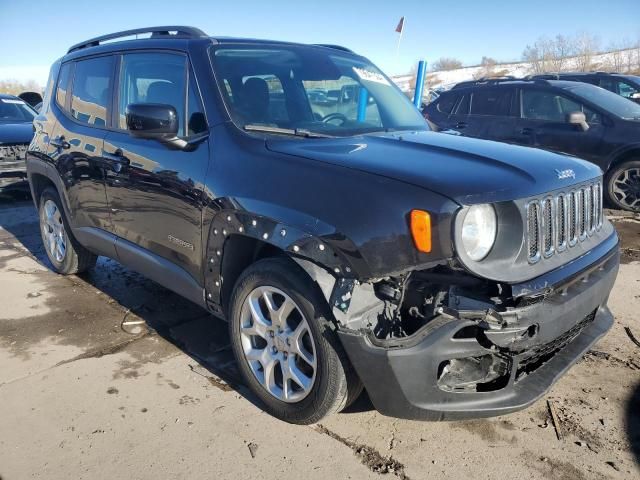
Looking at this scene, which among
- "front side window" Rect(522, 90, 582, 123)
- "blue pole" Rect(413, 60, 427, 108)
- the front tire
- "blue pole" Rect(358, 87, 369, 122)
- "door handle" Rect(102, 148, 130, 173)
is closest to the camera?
the front tire

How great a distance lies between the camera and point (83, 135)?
407cm

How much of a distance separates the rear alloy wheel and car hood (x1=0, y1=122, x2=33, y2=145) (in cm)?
853

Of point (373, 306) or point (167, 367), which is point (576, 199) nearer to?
point (373, 306)

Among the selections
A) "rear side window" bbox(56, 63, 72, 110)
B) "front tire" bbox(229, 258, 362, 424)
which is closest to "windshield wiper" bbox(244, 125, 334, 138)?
"front tire" bbox(229, 258, 362, 424)

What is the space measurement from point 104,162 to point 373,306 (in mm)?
2426

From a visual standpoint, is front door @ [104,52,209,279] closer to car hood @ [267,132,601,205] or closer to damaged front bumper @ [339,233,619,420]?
car hood @ [267,132,601,205]

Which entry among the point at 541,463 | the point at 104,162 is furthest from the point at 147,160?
the point at 541,463

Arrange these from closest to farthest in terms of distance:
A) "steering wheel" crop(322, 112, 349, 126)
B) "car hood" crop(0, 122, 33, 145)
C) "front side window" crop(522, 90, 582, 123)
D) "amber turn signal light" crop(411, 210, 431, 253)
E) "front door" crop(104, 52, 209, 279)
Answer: "amber turn signal light" crop(411, 210, 431, 253) < "front door" crop(104, 52, 209, 279) < "steering wheel" crop(322, 112, 349, 126) < "front side window" crop(522, 90, 582, 123) < "car hood" crop(0, 122, 33, 145)

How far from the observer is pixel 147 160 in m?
3.30

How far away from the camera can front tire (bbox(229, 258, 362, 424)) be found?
93.8 inches

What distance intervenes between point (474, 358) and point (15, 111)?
381 inches

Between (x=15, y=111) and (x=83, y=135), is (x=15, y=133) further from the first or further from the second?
(x=83, y=135)

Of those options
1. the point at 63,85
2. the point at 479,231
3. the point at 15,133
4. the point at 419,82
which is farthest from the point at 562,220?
Result: the point at 15,133

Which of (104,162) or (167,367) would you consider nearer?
(167,367)
